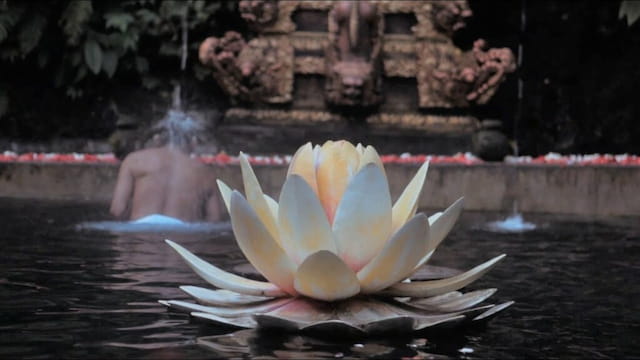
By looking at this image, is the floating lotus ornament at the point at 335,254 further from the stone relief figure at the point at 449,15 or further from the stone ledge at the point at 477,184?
the stone relief figure at the point at 449,15

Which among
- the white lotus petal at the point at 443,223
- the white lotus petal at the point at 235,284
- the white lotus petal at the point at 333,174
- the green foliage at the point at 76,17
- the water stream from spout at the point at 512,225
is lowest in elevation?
the water stream from spout at the point at 512,225

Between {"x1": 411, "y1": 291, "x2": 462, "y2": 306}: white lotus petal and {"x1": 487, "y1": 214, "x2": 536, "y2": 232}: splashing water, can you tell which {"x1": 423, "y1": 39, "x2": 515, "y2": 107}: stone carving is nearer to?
{"x1": 487, "y1": 214, "x2": 536, "y2": 232}: splashing water

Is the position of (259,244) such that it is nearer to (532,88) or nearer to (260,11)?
(260,11)

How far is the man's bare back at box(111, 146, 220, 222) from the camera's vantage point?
8.94 m

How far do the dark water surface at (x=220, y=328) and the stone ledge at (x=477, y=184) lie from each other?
266cm

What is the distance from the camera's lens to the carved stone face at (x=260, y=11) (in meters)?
15.0

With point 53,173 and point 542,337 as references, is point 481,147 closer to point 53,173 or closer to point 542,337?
point 53,173

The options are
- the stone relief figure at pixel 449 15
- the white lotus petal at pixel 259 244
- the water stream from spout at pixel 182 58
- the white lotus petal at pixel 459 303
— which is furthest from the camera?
the water stream from spout at pixel 182 58

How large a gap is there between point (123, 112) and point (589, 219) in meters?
9.25

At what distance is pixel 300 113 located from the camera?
15023 millimetres

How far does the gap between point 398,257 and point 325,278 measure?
0.85ft

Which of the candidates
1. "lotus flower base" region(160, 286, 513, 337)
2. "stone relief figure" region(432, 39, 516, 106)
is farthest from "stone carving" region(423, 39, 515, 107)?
"lotus flower base" region(160, 286, 513, 337)

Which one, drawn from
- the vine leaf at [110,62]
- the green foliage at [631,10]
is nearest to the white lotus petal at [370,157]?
the green foliage at [631,10]

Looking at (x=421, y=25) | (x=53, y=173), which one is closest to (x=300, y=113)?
(x=421, y=25)
